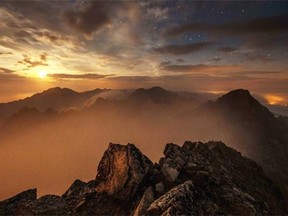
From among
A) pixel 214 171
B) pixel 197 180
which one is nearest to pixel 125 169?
pixel 197 180

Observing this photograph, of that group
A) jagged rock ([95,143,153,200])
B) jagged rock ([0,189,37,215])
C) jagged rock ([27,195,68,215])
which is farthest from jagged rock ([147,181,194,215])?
jagged rock ([0,189,37,215])

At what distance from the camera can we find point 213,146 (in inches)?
1994

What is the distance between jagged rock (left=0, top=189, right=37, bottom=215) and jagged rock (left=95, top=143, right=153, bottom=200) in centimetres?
844

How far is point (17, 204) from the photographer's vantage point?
2991 cm

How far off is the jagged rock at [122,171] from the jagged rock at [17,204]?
8.44 meters

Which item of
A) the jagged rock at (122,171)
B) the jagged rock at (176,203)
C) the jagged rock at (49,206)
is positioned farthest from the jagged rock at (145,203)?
the jagged rock at (49,206)

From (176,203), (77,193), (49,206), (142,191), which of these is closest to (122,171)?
(142,191)

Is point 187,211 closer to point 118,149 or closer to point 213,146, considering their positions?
point 118,149

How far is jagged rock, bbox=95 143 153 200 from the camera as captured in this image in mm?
27953

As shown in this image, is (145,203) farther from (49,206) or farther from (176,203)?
(49,206)

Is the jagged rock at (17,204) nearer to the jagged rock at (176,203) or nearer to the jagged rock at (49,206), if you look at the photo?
the jagged rock at (49,206)

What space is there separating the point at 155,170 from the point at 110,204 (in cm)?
616

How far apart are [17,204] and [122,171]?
12822 mm

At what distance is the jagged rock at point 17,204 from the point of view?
2861cm
